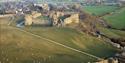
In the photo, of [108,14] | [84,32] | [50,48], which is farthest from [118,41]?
[108,14]

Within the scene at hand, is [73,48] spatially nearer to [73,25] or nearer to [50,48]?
[50,48]

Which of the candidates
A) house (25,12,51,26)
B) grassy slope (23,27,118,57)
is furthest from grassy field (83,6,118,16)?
grassy slope (23,27,118,57)

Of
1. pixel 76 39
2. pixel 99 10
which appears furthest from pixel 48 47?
pixel 99 10

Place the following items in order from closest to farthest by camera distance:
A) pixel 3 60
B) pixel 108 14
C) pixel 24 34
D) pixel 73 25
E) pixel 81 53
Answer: pixel 3 60, pixel 81 53, pixel 24 34, pixel 73 25, pixel 108 14

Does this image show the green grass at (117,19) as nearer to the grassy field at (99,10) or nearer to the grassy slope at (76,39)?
the grassy field at (99,10)

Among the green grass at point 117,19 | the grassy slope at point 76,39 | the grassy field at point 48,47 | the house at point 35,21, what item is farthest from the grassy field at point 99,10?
the grassy field at point 48,47

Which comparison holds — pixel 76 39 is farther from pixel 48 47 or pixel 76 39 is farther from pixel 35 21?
pixel 35 21
